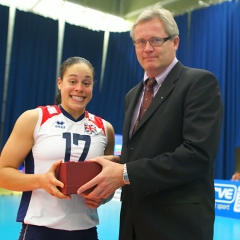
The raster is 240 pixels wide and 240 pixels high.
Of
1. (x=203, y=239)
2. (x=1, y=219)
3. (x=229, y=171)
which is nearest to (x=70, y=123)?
(x=203, y=239)

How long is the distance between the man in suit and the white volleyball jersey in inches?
9.5

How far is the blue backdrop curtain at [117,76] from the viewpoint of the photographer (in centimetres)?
1002

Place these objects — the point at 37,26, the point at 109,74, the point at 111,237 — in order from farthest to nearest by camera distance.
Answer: the point at 109,74 < the point at 37,26 < the point at 111,237

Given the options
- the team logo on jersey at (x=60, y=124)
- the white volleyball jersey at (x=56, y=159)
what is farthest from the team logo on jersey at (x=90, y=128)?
the team logo on jersey at (x=60, y=124)

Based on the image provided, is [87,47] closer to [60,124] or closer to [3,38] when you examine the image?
[3,38]

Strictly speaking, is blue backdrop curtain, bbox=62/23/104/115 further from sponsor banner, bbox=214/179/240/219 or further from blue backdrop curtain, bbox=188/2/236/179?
sponsor banner, bbox=214/179/240/219

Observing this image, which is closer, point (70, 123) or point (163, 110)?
point (163, 110)

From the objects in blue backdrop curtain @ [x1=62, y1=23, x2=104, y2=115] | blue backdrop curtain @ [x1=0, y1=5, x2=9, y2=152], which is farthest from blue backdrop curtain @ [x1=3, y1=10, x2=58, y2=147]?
blue backdrop curtain @ [x1=62, y1=23, x2=104, y2=115]

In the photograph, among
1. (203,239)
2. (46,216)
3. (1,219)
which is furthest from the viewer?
(1,219)

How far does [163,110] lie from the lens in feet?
4.47

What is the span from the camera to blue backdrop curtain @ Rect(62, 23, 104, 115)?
30.9ft

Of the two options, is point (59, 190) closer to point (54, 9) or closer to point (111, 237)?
point (111, 237)

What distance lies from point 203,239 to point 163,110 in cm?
52

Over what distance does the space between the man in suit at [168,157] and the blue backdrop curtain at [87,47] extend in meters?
8.09
